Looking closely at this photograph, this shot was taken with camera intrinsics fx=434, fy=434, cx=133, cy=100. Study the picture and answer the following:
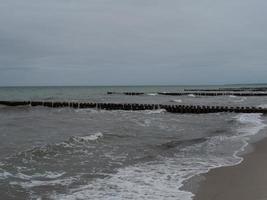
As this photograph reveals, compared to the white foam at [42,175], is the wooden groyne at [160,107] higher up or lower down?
higher up

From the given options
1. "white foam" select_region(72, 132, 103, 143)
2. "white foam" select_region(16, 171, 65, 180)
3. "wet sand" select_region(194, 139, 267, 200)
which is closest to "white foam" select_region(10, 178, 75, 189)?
"white foam" select_region(16, 171, 65, 180)

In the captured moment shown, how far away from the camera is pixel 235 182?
10.4m

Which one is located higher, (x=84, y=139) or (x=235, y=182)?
(x=235, y=182)

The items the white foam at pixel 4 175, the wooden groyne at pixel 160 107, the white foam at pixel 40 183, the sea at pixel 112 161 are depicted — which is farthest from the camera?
the wooden groyne at pixel 160 107

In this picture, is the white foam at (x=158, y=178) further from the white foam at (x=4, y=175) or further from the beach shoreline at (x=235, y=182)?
the white foam at (x=4, y=175)

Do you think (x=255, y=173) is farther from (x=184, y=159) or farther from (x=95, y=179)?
(x=95, y=179)

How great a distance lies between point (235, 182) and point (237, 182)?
0.05 meters

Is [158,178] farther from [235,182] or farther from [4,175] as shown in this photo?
[4,175]

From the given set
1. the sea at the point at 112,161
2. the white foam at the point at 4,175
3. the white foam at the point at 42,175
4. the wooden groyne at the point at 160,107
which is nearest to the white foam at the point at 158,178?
the sea at the point at 112,161

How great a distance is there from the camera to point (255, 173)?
11.4 meters

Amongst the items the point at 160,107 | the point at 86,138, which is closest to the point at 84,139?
the point at 86,138

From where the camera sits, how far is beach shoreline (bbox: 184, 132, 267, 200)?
29.9ft

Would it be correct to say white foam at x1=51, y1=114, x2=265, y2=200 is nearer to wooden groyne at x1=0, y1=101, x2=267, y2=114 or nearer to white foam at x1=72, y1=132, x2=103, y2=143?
white foam at x1=72, y1=132, x2=103, y2=143

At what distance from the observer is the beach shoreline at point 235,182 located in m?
9.12
